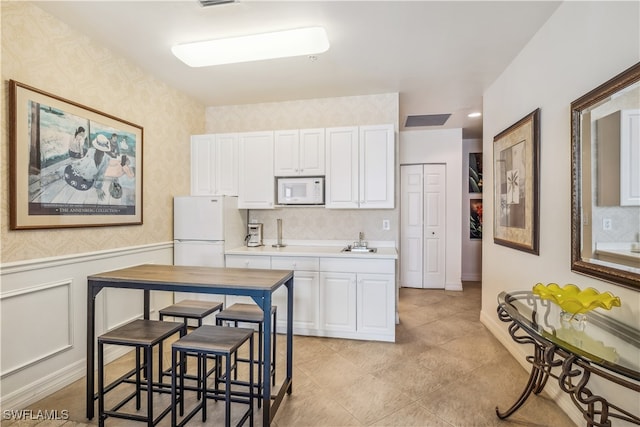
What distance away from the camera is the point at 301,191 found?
3.68m

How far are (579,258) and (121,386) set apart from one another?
129 inches

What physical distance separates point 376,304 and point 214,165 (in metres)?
2.49

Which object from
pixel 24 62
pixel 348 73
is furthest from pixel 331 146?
pixel 24 62

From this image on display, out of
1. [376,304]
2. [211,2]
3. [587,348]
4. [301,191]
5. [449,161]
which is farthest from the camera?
[449,161]

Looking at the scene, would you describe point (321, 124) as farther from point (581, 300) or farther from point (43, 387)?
point (43, 387)

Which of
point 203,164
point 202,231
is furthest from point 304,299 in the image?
point 203,164

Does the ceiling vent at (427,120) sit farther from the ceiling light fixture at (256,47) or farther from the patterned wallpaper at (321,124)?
the ceiling light fixture at (256,47)

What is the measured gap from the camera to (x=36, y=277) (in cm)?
223

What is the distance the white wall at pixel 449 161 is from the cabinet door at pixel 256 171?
8.73ft

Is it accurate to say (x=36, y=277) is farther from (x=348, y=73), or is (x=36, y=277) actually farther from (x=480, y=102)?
(x=480, y=102)

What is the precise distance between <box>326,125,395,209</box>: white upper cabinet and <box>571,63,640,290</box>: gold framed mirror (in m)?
1.69

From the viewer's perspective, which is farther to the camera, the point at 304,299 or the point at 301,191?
the point at 301,191

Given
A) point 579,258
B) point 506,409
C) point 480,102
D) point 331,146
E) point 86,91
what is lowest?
point 506,409

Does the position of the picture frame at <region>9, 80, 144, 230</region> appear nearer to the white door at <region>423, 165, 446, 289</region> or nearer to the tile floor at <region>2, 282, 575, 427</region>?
the tile floor at <region>2, 282, 575, 427</region>
